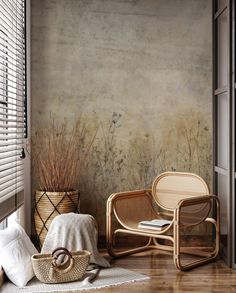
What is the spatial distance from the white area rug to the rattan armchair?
0.42 m

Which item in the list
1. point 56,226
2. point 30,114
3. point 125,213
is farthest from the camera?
point 30,114

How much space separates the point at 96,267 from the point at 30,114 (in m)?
1.71

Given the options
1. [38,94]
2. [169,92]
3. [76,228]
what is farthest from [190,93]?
[76,228]

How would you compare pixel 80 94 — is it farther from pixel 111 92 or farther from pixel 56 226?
pixel 56 226

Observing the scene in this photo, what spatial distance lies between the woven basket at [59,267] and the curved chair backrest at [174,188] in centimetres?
127

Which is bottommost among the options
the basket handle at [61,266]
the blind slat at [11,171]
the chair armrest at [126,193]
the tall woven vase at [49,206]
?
the basket handle at [61,266]

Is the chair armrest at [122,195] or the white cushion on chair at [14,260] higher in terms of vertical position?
the chair armrest at [122,195]

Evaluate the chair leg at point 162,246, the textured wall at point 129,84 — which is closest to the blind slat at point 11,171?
the textured wall at point 129,84

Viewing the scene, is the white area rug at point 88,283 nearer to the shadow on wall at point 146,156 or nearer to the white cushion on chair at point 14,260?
the white cushion on chair at point 14,260

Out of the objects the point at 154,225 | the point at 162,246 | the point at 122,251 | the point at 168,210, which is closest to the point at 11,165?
the point at 154,225

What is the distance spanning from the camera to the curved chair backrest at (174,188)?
5.05 meters

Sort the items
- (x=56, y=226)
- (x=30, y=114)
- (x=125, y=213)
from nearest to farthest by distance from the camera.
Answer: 1. (x=56, y=226)
2. (x=125, y=213)
3. (x=30, y=114)

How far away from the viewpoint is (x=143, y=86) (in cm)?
540

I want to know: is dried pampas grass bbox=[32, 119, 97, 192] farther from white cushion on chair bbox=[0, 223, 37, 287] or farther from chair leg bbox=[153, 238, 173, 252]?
white cushion on chair bbox=[0, 223, 37, 287]
